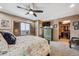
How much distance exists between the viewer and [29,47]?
6.09 feet

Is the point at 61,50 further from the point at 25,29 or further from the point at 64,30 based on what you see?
the point at 25,29

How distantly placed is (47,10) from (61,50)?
83 centimetres

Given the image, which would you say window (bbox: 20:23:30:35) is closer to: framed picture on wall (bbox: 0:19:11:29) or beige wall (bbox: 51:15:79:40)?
framed picture on wall (bbox: 0:19:11:29)

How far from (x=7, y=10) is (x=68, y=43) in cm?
129

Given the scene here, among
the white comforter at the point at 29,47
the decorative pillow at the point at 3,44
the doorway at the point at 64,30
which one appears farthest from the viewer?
the doorway at the point at 64,30

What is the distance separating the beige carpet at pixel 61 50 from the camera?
1985 millimetres

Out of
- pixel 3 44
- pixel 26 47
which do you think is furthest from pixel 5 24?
pixel 26 47

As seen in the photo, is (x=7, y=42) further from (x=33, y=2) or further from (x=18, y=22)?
(x=33, y=2)

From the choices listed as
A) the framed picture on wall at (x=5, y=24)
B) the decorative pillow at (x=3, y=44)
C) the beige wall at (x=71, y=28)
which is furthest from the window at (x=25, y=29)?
the beige wall at (x=71, y=28)

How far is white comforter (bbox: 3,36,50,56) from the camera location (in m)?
1.78

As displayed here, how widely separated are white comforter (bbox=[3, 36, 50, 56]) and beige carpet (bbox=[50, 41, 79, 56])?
122mm

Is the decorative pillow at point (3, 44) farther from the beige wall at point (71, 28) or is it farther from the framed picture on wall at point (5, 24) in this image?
the beige wall at point (71, 28)

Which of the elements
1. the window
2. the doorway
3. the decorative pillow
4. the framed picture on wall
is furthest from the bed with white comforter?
the doorway

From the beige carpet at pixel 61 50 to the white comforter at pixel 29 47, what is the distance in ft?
0.40
